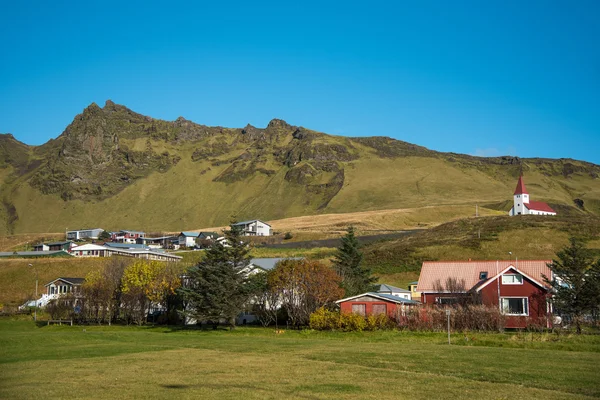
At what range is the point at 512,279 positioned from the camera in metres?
45.2

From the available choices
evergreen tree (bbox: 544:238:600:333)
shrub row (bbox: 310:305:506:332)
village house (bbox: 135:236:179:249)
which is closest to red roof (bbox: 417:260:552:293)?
evergreen tree (bbox: 544:238:600:333)

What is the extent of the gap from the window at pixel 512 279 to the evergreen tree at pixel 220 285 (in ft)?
66.9

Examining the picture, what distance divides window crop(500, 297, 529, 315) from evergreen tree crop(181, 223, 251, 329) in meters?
20.3

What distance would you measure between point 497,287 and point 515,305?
6.09 feet

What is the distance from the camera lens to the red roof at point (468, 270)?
4897 centimetres

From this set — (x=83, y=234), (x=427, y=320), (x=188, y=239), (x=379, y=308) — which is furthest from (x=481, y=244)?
(x=83, y=234)

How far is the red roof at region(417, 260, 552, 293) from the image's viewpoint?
49.0 m

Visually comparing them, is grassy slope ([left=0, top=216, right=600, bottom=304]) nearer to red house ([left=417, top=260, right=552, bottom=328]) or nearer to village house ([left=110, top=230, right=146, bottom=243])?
red house ([left=417, top=260, right=552, bottom=328])

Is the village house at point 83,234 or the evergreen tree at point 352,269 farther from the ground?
the village house at point 83,234

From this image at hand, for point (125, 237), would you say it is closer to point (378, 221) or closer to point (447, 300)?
point (378, 221)

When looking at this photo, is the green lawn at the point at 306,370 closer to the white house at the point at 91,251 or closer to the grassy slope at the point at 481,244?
the grassy slope at the point at 481,244

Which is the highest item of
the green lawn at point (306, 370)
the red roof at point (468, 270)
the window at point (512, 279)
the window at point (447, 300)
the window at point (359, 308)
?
the red roof at point (468, 270)

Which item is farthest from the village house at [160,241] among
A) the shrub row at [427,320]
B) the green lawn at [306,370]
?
the green lawn at [306,370]

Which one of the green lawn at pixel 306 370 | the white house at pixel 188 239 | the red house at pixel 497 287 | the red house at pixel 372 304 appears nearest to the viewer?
Answer: the green lawn at pixel 306 370
